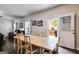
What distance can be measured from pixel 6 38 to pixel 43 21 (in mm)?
894

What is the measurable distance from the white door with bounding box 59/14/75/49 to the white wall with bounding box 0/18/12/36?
1142 millimetres

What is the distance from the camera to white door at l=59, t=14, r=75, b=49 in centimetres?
235

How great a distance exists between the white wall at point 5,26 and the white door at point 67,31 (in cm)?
114

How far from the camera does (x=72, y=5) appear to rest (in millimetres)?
2285

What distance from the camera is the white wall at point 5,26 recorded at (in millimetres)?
2428

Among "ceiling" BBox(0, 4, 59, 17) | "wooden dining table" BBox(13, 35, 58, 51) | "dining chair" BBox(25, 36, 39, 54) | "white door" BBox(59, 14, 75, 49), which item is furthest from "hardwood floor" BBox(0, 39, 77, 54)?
"ceiling" BBox(0, 4, 59, 17)

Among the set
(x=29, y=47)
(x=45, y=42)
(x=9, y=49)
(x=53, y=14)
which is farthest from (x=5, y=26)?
(x=53, y=14)

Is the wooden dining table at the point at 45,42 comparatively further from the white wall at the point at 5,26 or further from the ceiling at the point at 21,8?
the ceiling at the point at 21,8

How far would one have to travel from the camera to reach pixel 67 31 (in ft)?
8.01

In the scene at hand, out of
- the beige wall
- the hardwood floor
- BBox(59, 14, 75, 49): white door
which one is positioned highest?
the beige wall

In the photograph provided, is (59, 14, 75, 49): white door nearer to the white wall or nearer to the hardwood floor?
the hardwood floor

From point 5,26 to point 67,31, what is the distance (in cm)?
136

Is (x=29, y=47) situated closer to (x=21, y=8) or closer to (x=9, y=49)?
(x=9, y=49)
